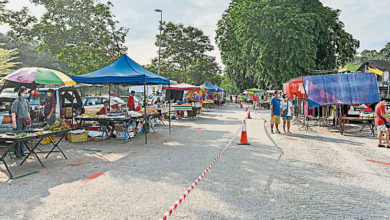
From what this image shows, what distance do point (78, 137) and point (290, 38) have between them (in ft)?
68.5

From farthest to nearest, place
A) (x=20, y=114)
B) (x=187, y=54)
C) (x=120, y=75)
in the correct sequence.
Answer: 1. (x=187, y=54)
2. (x=120, y=75)
3. (x=20, y=114)

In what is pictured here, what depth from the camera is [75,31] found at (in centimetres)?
2177

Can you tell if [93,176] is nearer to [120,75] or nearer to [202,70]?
[120,75]

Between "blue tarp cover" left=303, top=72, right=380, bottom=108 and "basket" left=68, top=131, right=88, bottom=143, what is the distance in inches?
394

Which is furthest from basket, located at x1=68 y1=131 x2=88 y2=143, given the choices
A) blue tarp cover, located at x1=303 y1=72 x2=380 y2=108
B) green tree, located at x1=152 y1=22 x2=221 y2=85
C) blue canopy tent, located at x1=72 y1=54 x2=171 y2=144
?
green tree, located at x1=152 y1=22 x2=221 y2=85

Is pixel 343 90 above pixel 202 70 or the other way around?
the other way around

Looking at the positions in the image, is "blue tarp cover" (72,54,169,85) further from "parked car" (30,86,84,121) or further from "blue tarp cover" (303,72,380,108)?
"blue tarp cover" (303,72,380,108)

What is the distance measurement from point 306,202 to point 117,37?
2249cm

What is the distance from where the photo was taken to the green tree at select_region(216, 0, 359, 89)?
24.7 metres

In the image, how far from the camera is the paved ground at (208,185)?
163 inches

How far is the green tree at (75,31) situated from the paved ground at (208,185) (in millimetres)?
15657

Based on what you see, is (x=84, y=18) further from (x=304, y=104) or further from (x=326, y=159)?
(x=326, y=159)

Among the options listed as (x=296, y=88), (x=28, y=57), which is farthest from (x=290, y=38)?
(x=28, y=57)

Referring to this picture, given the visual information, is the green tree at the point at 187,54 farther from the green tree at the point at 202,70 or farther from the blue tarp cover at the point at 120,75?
the blue tarp cover at the point at 120,75
